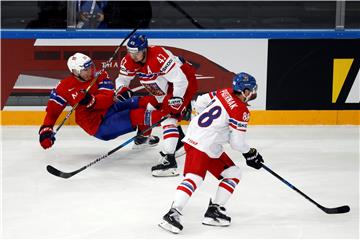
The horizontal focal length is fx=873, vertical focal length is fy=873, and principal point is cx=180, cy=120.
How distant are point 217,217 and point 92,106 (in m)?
1.70

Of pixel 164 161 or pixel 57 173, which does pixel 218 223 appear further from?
pixel 57 173

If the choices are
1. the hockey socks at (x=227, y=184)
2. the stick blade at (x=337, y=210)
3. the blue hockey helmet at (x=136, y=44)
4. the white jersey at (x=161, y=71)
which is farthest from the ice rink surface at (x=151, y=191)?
the blue hockey helmet at (x=136, y=44)

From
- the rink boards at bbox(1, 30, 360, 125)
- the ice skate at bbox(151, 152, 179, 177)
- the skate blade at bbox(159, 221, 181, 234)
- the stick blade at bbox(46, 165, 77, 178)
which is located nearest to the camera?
the skate blade at bbox(159, 221, 181, 234)

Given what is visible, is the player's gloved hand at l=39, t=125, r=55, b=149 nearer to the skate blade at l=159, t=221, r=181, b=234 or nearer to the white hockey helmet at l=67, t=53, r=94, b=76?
the white hockey helmet at l=67, t=53, r=94, b=76

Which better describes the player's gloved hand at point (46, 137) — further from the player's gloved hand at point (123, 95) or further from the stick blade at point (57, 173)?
the player's gloved hand at point (123, 95)

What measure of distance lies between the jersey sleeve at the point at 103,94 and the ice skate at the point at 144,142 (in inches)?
23.2

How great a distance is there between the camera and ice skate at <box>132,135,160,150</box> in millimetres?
6609

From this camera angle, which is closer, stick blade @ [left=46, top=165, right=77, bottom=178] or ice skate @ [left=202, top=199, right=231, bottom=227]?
ice skate @ [left=202, top=199, right=231, bottom=227]

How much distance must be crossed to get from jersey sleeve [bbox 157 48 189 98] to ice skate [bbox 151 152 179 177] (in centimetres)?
44

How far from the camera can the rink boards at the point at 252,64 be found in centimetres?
723

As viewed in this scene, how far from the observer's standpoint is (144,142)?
6637 millimetres

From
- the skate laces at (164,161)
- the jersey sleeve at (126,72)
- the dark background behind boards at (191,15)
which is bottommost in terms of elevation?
the skate laces at (164,161)

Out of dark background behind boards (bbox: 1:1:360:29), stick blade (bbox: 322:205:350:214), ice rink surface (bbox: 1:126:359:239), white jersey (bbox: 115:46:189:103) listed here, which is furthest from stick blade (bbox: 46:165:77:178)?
dark background behind boards (bbox: 1:1:360:29)

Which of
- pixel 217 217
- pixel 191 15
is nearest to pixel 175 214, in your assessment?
pixel 217 217
